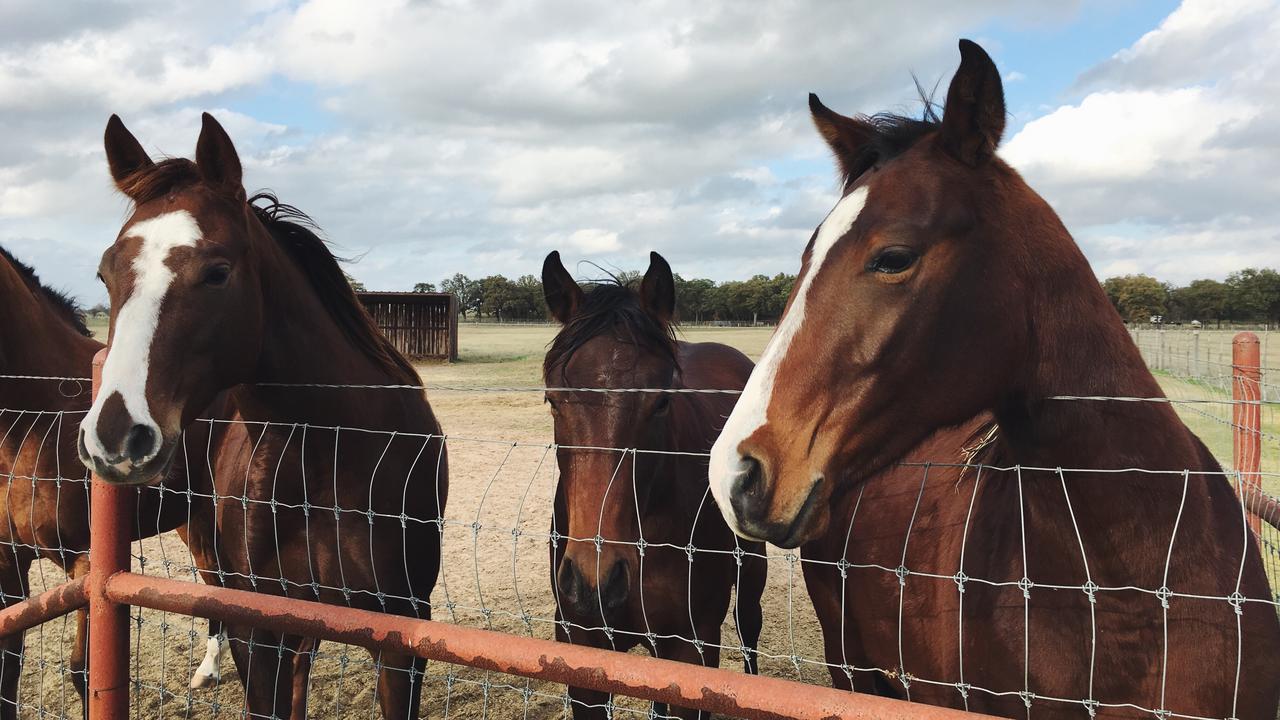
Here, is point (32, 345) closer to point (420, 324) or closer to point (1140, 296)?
point (420, 324)

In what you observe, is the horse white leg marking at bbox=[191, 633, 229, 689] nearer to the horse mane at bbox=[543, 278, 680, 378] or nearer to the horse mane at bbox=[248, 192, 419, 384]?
the horse mane at bbox=[248, 192, 419, 384]

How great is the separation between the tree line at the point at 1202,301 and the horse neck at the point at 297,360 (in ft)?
153

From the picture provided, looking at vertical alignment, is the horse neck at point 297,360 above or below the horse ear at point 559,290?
below

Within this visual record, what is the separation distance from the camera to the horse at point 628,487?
8.25 ft

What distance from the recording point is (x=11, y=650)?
354 cm

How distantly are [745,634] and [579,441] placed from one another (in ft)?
7.57

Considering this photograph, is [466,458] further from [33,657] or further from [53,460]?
[53,460]

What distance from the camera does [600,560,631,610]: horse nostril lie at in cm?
244

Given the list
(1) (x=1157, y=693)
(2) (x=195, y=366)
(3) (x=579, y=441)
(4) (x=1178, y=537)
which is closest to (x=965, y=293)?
(4) (x=1178, y=537)

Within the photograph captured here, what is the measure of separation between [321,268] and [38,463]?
187cm

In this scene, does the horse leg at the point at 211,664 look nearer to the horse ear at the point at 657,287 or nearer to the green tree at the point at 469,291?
the horse ear at the point at 657,287

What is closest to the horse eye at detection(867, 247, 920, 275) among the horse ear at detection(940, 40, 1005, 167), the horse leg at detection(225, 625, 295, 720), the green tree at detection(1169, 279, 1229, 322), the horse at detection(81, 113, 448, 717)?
the horse ear at detection(940, 40, 1005, 167)

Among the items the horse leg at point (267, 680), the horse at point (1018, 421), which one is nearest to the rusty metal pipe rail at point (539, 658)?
the horse at point (1018, 421)

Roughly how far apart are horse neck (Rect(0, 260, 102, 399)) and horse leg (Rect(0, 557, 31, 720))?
799 mm
